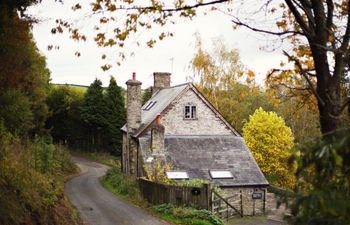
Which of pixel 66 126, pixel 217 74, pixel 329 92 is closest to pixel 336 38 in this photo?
pixel 329 92

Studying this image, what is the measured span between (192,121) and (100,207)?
977 cm

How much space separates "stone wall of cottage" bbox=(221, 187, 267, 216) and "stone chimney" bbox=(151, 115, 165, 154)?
14.2 feet

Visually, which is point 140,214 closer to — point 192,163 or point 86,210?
point 86,210

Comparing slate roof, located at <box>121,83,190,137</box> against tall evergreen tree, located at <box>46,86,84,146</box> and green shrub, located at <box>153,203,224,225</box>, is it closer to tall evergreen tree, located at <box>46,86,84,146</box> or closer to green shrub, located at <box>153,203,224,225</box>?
green shrub, located at <box>153,203,224,225</box>

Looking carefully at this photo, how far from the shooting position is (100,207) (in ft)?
69.9

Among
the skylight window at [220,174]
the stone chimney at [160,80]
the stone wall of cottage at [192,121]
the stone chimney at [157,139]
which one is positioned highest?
the stone chimney at [160,80]

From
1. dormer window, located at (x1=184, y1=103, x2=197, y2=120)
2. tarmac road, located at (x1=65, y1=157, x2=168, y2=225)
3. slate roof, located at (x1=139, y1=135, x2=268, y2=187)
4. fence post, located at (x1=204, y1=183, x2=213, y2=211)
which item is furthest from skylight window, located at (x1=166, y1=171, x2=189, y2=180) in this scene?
dormer window, located at (x1=184, y1=103, x2=197, y2=120)

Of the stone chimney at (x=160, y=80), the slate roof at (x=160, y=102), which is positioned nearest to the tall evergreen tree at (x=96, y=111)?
the stone chimney at (x=160, y=80)

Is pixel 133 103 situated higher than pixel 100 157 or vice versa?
pixel 133 103

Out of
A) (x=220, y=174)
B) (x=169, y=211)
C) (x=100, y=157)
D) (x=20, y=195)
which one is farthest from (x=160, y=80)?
(x=20, y=195)

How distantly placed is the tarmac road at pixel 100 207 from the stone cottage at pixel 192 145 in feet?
9.60

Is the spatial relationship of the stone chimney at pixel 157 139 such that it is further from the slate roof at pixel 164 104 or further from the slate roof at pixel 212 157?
the slate roof at pixel 164 104

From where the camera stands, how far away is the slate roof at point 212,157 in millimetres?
25578

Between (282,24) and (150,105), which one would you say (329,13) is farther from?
(150,105)
